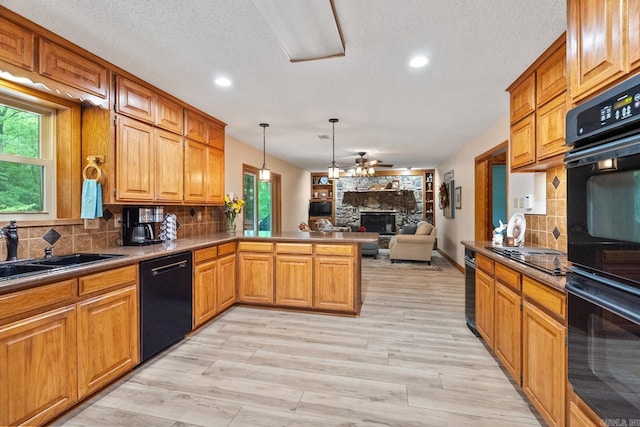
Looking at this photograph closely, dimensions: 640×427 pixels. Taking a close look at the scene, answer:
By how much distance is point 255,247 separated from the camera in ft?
11.7

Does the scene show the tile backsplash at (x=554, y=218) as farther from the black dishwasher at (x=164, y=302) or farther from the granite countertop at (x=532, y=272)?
the black dishwasher at (x=164, y=302)

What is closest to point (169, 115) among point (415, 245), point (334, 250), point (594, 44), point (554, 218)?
point (334, 250)

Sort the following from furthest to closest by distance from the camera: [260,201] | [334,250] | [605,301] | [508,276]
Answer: [260,201], [334,250], [508,276], [605,301]

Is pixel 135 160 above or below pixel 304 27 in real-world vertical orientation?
below

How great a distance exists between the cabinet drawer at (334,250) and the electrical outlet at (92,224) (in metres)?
2.12

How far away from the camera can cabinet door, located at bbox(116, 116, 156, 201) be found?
2.51 metres

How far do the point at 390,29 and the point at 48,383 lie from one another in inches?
115

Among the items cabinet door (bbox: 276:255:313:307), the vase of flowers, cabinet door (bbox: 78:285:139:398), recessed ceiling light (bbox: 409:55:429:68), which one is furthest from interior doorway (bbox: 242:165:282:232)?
recessed ceiling light (bbox: 409:55:429:68)

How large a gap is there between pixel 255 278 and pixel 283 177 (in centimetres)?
398

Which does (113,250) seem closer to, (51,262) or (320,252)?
(51,262)

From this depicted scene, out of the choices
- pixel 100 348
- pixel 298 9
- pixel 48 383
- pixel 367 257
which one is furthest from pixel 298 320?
pixel 367 257

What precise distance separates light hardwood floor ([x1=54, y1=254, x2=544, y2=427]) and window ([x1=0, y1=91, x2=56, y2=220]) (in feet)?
4.90

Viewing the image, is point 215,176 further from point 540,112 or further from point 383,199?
point 383,199

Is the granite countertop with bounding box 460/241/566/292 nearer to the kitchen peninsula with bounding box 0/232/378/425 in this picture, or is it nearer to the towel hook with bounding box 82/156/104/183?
the kitchen peninsula with bounding box 0/232/378/425
